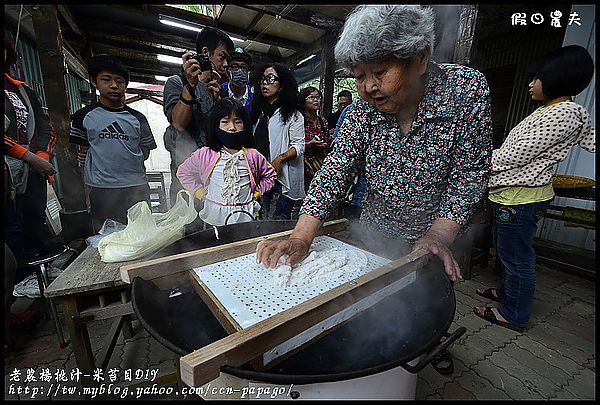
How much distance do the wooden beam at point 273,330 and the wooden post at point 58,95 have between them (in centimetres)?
498

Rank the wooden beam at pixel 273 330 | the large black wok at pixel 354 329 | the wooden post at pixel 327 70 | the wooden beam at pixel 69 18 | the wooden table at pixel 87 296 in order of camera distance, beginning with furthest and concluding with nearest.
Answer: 1. the wooden post at pixel 327 70
2. the wooden beam at pixel 69 18
3. the wooden table at pixel 87 296
4. the large black wok at pixel 354 329
5. the wooden beam at pixel 273 330

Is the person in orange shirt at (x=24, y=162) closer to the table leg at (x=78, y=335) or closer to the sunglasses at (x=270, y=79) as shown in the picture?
the table leg at (x=78, y=335)

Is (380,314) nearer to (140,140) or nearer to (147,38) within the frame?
(140,140)

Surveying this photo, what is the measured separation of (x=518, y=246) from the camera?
2578 millimetres

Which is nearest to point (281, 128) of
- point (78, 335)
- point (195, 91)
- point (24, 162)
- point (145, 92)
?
point (195, 91)

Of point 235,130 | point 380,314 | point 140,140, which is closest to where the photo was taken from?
point 380,314

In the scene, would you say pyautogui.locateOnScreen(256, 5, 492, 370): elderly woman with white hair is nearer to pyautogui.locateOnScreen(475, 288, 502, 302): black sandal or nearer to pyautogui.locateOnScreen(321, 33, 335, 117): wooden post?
pyautogui.locateOnScreen(475, 288, 502, 302): black sandal

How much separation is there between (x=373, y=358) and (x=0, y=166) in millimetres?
2773

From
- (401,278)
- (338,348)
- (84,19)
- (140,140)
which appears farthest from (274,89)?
(84,19)

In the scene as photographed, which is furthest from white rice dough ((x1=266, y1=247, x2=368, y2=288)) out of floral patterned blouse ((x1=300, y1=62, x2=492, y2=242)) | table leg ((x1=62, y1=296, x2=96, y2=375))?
table leg ((x1=62, y1=296, x2=96, y2=375))

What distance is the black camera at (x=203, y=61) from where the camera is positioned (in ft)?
9.23

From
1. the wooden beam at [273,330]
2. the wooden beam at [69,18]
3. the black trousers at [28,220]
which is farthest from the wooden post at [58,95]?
the wooden beam at [273,330]

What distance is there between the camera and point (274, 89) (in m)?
3.50

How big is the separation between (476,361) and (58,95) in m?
6.21
